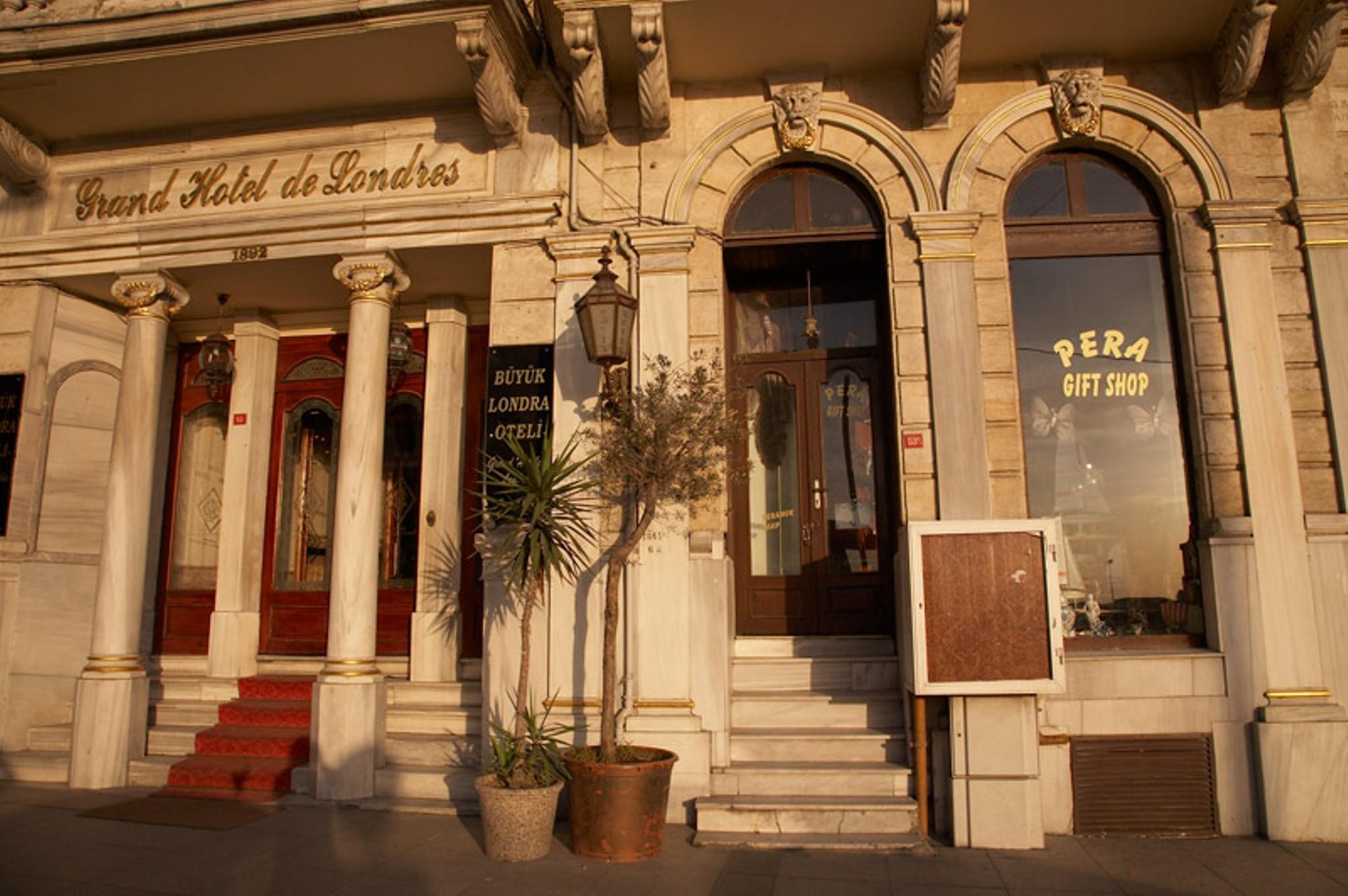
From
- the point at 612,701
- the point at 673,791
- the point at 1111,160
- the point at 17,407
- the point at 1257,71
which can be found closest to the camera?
the point at 612,701

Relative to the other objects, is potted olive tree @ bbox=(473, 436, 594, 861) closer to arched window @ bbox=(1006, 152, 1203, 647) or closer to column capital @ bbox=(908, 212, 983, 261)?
column capital @ bbox=(908, 212, 983, 261)

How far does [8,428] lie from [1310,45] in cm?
1183

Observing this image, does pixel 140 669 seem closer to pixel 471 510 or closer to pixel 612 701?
pixel 471 510

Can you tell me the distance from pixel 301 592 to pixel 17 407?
3.18 meters

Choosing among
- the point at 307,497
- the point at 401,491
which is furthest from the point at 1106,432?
the point at 307,497

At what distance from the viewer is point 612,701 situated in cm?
598

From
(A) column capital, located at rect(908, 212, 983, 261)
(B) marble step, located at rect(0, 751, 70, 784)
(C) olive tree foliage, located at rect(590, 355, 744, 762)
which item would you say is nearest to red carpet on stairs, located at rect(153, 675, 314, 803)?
(B) marble step, located at rect(0, 751, 70, 784)

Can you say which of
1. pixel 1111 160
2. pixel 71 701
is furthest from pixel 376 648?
pixel 1111 160

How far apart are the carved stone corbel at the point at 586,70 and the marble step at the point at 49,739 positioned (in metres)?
7.25

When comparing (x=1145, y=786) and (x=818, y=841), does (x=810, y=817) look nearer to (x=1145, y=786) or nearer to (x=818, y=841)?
(x=818, y=841)

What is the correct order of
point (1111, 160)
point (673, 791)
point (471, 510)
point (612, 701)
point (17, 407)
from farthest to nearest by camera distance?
point (471, 510) < point (17, 407) < point (1111, 160) < point (673, 791) < point (612, 701)

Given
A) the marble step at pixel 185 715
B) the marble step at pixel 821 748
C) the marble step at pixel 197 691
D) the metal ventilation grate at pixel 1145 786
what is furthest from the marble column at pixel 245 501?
the metal ventilation grate at pixel 1145 786

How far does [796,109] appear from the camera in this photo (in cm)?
767

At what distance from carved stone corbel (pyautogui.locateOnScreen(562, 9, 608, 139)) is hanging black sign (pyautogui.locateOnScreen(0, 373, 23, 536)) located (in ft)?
19.6
